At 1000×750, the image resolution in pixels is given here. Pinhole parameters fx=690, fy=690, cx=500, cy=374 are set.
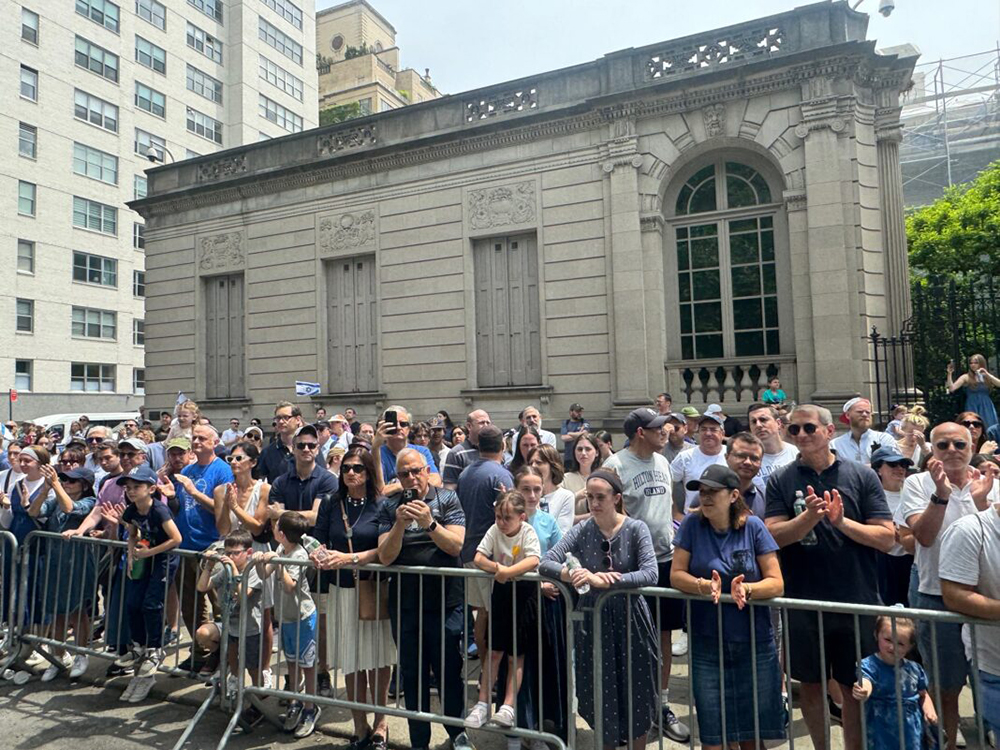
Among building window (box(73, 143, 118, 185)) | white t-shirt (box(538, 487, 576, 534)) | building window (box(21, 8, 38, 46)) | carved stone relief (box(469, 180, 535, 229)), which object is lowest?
Result: white t-shirt (box(538, 487, 576, 534))

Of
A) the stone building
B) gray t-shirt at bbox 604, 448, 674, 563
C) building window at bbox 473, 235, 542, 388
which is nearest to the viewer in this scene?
gray t-shirt at bbox 604, 448, 674, 563

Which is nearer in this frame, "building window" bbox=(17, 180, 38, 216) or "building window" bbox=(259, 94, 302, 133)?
"building window" bbox=(17, 180, 38, 216)

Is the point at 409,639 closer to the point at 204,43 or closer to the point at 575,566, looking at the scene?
the point at 575,566

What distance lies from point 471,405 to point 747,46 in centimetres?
913

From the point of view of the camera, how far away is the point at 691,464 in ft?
20.2

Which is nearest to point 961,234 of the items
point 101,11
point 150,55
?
point 150,55

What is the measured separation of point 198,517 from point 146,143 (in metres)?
40.3

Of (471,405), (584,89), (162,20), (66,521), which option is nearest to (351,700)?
(66,521)


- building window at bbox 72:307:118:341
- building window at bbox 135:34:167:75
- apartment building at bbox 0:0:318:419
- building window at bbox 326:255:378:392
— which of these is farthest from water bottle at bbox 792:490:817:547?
building window at bbox 135:34:167:75

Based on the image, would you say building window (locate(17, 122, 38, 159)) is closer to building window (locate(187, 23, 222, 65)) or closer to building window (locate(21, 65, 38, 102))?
building window (locate(21, 65, 38, 102))

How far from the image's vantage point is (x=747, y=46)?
43.3 ft

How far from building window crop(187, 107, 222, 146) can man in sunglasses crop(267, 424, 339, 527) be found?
143 feet

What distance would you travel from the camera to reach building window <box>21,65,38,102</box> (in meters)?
33.3

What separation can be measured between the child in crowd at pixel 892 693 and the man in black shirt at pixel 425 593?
2.44 m
